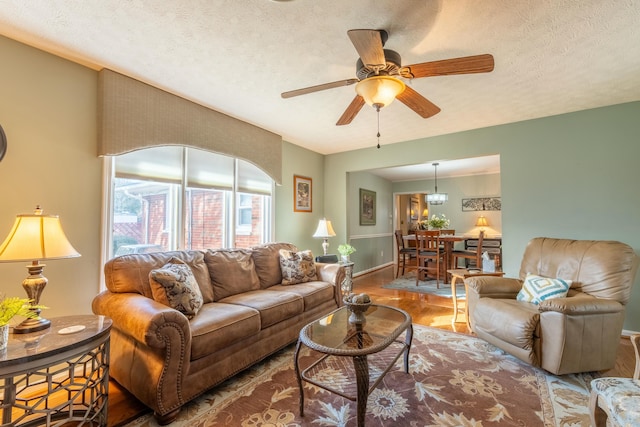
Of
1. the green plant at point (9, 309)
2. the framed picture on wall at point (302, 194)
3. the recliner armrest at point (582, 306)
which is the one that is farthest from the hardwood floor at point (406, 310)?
the framed picture on wall at point (302, 194)

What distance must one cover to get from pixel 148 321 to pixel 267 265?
1605 millimetres

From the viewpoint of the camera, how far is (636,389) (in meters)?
1.25

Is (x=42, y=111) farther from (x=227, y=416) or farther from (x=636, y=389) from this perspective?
(x=636, y=389)

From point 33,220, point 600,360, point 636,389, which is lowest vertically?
point 600,360

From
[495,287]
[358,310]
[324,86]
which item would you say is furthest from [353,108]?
[495,287]

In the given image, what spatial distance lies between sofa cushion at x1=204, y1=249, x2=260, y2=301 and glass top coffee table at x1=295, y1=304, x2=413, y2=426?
3.38 ft

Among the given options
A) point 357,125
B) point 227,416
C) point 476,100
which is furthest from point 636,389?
point 357,125

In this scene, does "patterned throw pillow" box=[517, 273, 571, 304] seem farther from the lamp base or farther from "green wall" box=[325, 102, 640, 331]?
the lamp base

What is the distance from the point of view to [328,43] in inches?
79.9

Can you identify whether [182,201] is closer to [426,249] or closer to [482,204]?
[426,249]

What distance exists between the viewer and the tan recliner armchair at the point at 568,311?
2.01m

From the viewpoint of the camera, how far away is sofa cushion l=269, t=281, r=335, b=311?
9.13ft

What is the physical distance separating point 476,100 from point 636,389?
2651 millimetres

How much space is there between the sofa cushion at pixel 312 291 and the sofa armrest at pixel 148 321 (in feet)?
3.97
